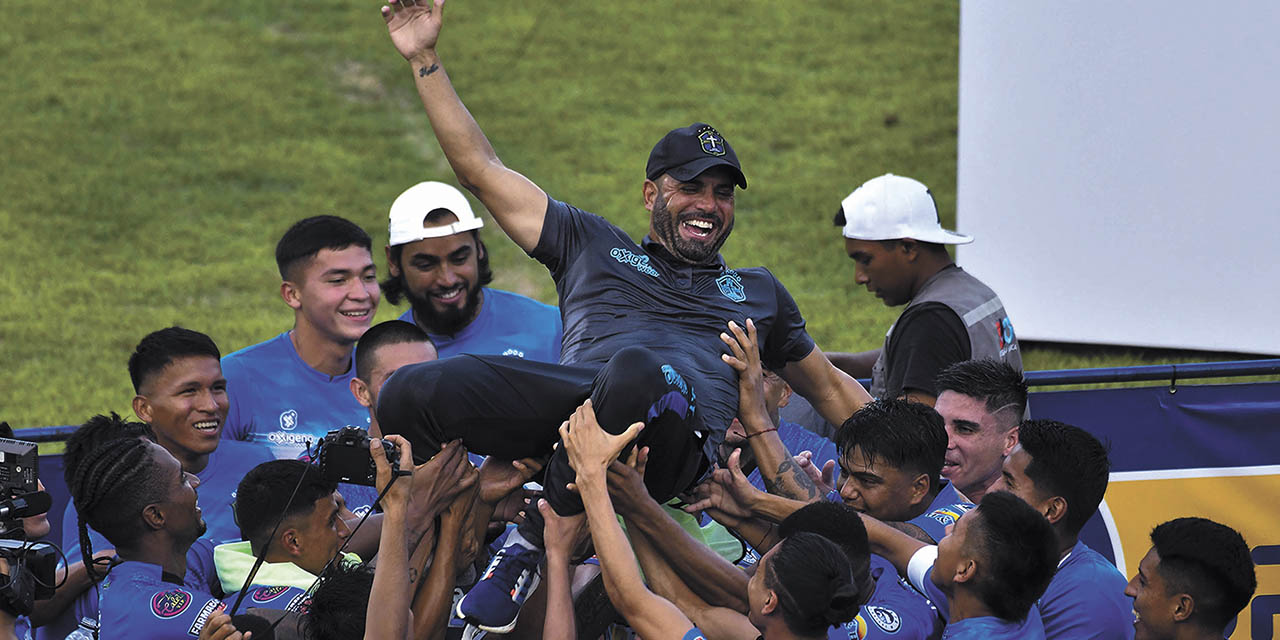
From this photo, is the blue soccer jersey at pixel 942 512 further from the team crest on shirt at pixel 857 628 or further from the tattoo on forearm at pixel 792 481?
the team crest on shirt at pixel 857 628

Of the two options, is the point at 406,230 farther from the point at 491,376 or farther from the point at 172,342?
the point at 491,376

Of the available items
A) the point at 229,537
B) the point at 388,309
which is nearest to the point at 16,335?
the point at 388,309

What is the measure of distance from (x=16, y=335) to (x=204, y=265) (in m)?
2.20

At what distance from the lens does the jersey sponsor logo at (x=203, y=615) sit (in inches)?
176

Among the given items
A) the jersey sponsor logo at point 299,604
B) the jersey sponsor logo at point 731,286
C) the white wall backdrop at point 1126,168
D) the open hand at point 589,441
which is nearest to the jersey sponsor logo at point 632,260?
the jersey sponsor logo at point 731,286

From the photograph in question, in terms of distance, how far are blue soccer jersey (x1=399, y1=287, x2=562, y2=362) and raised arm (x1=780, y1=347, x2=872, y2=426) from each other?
146 centimetres

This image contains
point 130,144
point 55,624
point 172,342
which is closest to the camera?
point 55,624

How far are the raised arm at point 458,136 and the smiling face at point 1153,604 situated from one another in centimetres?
215

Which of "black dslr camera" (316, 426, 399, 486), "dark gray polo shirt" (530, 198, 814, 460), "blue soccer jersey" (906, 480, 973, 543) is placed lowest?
"blue soccer jersey" (906, 480, 973, 543)

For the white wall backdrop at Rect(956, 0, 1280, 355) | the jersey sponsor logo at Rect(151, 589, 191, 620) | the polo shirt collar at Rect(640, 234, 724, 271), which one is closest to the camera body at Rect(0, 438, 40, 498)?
the jersey sponsor logo at Rect(151, 589, 191, 620)

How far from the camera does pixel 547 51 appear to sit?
61.6 feet

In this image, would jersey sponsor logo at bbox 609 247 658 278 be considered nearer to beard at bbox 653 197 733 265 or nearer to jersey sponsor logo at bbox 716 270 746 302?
beard at bbox 653 197 733 265

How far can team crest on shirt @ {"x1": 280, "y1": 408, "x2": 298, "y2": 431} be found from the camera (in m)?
6.12

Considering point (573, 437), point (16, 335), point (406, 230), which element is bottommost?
point (16, 335)
